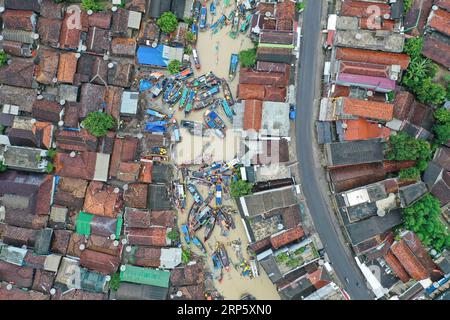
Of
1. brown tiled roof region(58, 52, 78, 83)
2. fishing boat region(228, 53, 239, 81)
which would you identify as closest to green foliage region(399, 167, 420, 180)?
fishing boat region(228, 53, 239, 81)

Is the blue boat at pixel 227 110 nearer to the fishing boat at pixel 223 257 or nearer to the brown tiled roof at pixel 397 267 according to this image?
the fishing boat at pixel 223 257

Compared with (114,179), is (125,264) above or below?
below

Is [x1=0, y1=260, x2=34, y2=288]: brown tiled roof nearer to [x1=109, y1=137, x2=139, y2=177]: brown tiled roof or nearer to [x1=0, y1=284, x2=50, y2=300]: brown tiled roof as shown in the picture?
[x1=0, y1=284, x2=50, y2=300]: brown tiled roof

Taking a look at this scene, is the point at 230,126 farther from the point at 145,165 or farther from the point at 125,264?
the point at 125,264

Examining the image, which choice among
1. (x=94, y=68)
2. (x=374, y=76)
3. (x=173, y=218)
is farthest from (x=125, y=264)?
(x=374, y=76)

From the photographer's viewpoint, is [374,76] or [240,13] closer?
[374,76]
